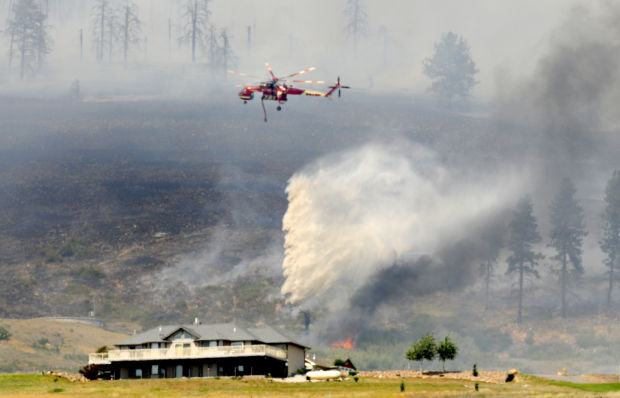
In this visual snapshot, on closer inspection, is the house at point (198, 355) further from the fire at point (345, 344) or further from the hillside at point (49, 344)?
the fire at point (345, 344)

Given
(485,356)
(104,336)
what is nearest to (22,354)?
(104,336)

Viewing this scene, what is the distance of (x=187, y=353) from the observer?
11512cm

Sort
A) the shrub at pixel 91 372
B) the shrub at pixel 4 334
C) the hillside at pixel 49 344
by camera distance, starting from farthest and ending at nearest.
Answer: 1. the shrub at pixel 4 334
2. the hillside at pixel 49 344
3. the shrub at pixel 91 372

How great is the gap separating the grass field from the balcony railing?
7.37m

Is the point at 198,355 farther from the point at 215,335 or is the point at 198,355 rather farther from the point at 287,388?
the point at 287,388

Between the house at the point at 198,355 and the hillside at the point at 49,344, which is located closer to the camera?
the house at the point at 198,355

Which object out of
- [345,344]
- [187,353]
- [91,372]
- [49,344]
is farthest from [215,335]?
[49,344]

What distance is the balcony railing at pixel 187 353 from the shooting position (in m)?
113

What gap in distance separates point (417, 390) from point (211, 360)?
30.8 m

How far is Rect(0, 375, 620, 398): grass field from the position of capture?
90688 mm

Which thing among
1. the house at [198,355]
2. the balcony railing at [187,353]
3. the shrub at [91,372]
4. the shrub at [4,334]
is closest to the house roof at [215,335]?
the house at [198,355]

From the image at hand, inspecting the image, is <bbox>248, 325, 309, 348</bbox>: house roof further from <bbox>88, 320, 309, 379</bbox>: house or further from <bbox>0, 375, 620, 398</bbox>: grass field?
<bbox>0, 375, 620, 398</bbox>: grass field

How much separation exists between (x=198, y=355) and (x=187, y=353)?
1715mm

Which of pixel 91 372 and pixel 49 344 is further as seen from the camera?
pixel 49 344
